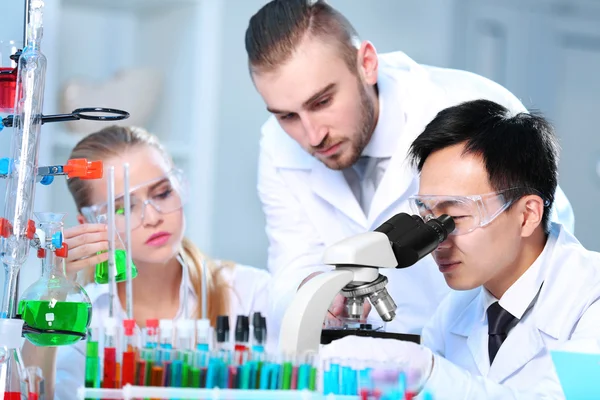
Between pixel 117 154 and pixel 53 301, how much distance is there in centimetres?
133

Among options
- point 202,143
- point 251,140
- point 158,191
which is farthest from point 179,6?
point 158,191

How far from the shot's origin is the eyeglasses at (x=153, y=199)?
241 centimetres

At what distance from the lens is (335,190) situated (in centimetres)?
255

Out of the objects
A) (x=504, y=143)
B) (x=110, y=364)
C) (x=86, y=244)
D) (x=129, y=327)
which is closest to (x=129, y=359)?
(x=110, y=364)

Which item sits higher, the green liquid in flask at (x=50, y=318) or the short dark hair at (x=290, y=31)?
the short dark hair at (x=290, y=31)

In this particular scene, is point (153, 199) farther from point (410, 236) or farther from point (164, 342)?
point (164, 342)

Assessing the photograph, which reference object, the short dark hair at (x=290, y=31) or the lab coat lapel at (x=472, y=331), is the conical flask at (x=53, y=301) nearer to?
the lab coat lapel at (x=472, y=331)

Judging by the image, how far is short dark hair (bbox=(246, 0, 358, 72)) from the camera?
229cm

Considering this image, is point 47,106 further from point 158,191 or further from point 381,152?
point 381,152

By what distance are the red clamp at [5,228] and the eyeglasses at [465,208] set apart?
779 mm

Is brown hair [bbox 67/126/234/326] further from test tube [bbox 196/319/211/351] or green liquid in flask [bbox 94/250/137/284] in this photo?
test tube [bbox 196/319/211/351]

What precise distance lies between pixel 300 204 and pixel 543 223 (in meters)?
1.01

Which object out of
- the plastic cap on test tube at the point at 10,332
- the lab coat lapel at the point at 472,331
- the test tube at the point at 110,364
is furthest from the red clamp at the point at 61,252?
the lab coat lapel at the point at 472,331

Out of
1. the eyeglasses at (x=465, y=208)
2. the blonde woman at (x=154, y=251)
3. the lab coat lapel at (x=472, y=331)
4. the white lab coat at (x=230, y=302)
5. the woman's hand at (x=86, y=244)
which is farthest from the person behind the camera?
the blonde woman at (x=154, y=251)
